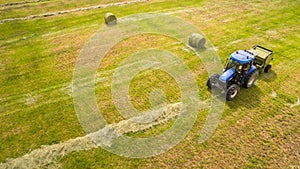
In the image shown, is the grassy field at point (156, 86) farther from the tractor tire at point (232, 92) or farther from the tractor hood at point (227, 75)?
the tractor hood at point (227, 75)

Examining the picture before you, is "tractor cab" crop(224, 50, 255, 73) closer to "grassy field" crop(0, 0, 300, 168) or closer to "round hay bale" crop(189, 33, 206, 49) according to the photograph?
"grassy field" crop(0, 0, 300, 168)

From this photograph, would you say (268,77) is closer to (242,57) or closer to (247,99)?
(247,99)

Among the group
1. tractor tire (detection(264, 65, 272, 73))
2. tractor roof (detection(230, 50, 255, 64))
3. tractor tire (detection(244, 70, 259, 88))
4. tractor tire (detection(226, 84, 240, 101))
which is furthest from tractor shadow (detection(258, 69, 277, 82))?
tractor tire (detection(226, 84, 240, 101))

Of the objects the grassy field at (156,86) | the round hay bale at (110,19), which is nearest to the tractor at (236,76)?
the grassy field at (156,86)

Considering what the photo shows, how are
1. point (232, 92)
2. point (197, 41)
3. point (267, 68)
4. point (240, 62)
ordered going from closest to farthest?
point (240, 62)
point (232, 92)
point (267, 68)
point (197, 41)

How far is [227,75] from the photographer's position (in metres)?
12.9

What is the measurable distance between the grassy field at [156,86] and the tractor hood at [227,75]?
4.61 ft

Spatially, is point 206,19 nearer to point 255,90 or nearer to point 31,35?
point 255,90

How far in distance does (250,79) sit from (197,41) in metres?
5.58

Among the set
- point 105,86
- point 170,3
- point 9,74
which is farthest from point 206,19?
point 9,74

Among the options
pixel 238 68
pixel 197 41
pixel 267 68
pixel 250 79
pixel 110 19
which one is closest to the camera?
pixel 238 68

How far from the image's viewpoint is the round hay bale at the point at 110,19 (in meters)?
21.8

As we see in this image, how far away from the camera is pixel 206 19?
76.6ft

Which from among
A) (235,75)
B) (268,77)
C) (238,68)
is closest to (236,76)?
(235,75)
